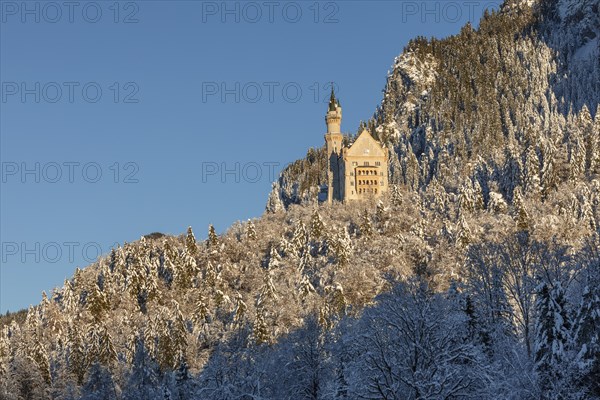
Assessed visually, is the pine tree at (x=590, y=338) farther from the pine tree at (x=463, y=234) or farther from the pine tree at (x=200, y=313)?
the pine tree at (x=200, y=313)

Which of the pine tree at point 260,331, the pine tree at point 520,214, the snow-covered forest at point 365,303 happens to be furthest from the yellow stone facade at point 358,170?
the pine tree at point 260,331

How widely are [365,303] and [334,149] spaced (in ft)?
239

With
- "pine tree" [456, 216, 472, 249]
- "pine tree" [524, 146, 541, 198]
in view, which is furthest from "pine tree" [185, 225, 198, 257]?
"pine tree" [524, 146, 541, 198]

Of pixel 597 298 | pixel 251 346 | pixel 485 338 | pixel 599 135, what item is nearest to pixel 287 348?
pixel 251 346

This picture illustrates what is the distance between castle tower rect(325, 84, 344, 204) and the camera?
163000mm

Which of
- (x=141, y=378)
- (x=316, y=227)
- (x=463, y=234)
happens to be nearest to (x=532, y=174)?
(x=463, y=234)

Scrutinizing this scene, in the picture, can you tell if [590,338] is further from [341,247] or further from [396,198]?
[396,198]

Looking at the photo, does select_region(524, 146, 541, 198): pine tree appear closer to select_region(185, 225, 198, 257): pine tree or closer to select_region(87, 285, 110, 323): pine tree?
select_region(185, 225, 198, 257): pine tree

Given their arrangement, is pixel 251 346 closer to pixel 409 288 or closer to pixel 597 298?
pixel 409 288

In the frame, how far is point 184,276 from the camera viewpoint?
123 m

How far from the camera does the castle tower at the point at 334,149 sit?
16300 cm

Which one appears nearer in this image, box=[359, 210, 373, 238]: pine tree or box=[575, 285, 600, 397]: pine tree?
box=[575, 285, 600, 397]: pine tree

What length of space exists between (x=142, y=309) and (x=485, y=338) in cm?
8026

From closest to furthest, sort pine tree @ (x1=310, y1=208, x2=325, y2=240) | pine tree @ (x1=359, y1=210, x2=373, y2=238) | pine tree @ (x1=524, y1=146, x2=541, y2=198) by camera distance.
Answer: pine tree @ (x1=359, y1=210, x2=373, y2=238) < pine tree @ (x1=524, y1=146, x2=541, y2=198) < pine tree @ (x1=310, y1=208, x2=325, y2=240)
